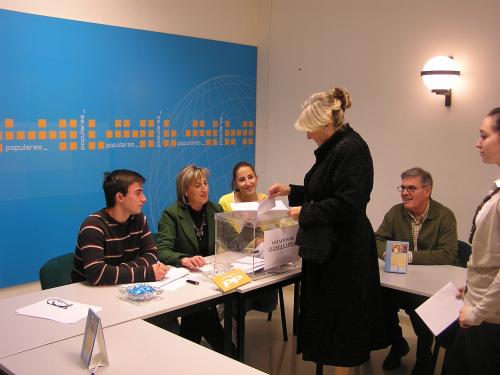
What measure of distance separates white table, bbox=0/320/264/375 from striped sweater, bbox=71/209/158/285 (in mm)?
558

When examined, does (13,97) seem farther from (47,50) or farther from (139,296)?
(139,296)

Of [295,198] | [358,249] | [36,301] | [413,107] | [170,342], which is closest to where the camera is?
[170,342]

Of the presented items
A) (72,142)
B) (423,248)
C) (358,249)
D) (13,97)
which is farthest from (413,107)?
(13,97)

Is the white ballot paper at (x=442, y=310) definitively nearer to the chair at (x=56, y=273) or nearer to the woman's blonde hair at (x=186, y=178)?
the woman's blonde hair at (x=186, y=178)

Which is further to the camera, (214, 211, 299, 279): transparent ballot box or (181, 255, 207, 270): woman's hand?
(181, 255, 207, 270): woman's hand

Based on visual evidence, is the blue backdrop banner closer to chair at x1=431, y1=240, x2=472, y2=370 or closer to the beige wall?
the beige wall

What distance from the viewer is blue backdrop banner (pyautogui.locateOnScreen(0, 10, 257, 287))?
347cm

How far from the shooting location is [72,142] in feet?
12.3

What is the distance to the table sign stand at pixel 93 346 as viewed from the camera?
1799 millimetres

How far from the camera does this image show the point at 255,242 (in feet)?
9.35

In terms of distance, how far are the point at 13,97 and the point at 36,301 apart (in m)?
1.57

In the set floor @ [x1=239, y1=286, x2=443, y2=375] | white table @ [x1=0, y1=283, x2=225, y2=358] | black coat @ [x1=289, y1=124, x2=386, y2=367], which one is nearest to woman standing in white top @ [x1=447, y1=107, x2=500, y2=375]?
black coat @ [x1=289, y1=124, x2=386, y2=367]

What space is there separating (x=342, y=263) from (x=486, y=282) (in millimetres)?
695

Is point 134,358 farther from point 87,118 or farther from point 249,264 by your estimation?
point 87,118
